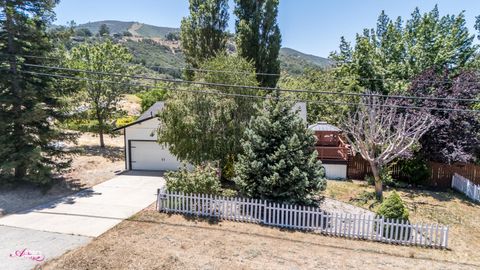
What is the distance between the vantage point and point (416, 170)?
1638 centimetres

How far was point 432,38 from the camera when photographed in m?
19.2

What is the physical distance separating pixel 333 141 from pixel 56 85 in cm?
1503

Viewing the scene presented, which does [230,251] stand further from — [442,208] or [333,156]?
[333,156]

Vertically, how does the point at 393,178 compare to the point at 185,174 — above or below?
below

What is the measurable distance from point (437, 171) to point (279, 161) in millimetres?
11080

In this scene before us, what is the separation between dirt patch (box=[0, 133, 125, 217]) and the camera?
12258 millimetres

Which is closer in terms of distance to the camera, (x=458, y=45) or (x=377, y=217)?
(x=377, y=217)

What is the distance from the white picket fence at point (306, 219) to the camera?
962cm

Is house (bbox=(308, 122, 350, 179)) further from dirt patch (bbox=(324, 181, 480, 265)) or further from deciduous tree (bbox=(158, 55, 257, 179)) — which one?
deciduous tree (bbox=(158, 55, 257, 179))

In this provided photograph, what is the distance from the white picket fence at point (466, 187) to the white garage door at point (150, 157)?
1560 centimetres

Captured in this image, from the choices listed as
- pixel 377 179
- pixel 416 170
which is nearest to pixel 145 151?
pixel 377 179

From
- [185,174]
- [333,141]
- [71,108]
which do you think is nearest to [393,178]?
[333,141]

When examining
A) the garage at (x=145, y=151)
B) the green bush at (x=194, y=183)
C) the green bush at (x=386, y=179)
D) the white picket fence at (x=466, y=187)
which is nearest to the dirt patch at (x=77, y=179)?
the garage at (x=145, y=151)

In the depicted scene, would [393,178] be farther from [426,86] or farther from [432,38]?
[432,38]
